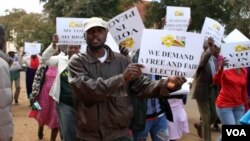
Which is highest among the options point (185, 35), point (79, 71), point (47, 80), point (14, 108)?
point (185, 35)

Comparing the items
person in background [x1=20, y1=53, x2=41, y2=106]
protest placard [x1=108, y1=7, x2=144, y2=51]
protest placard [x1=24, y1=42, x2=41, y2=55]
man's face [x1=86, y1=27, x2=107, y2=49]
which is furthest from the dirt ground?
man's face [x1=86, y1=27, x2=107, y2=49]

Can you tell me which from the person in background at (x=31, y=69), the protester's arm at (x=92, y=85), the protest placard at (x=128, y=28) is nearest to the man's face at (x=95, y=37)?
the protester's arm at (x=92, y=85)

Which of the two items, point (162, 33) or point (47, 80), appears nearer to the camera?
point (162, 33)

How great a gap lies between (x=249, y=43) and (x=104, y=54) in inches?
101

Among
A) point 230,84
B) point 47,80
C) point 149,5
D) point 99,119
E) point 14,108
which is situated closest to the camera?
point 99,119

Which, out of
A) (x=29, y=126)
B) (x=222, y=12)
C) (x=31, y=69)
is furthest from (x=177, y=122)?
(x=222, y=12)

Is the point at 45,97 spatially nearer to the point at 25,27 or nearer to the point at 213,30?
the point at 213,30

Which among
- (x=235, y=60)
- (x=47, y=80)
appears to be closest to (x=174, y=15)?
(x=235, y=60)

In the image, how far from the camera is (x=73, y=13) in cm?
2852

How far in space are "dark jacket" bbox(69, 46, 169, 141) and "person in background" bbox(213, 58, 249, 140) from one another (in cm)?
254

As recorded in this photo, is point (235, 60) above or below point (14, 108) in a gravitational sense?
above

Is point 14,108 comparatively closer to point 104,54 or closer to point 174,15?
point 174,15

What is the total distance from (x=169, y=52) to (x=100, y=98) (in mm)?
752

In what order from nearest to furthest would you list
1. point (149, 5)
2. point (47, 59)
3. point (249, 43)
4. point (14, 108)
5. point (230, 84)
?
point (249, 43) < point (230, 84) < point (47, 59) < point (14, 108) < point (149, 5)
